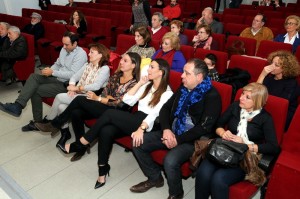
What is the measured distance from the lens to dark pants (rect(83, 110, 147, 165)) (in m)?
2.15

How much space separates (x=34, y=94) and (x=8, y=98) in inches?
44.4

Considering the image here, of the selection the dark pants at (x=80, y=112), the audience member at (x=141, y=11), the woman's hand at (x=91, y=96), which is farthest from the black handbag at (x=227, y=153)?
the audience member at (x=141, y=11)

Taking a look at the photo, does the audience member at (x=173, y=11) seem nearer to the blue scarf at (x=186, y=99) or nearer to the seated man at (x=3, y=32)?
the seated man at (x=3, y=32)

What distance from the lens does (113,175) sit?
91.2 inches

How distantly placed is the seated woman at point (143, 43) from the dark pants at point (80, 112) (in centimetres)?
103

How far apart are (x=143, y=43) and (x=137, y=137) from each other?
5.00 ft

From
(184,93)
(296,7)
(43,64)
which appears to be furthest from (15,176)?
(296,7)

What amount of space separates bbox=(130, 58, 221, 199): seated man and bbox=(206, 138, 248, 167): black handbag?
0.27 m

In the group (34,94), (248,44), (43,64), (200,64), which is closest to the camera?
(200,64)

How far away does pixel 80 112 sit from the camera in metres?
2.43

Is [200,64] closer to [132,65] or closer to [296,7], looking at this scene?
[132,65]

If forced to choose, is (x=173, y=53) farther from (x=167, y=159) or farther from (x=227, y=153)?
(x=227, y=153)

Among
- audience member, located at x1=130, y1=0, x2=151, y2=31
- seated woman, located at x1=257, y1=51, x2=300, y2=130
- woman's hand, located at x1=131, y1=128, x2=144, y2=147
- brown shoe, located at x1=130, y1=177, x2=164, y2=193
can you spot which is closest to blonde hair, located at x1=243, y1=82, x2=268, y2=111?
seated woman, located at x1=257, y1=51, x2=300, y2=130

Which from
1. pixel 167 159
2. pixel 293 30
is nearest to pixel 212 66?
pixel 167 159
